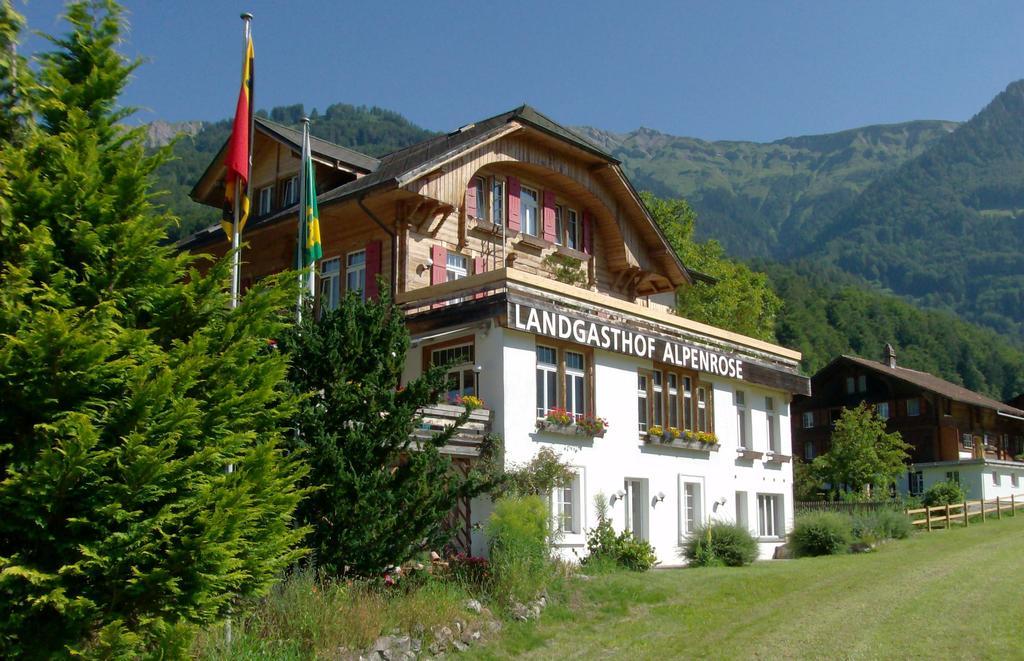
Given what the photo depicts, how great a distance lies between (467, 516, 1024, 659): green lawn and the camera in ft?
49.8

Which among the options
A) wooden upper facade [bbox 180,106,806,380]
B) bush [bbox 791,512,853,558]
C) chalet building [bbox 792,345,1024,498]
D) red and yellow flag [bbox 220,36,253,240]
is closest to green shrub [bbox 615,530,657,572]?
wooden upper facade [bbox 180,106,806,380]

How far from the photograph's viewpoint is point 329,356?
1539 cm

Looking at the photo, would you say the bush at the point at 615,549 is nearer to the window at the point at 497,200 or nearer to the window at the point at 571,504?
the window at the point at 571,504

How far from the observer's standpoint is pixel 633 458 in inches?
940

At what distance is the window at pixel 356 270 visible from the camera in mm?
26469

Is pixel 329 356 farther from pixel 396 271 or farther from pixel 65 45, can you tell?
pixel 396 271

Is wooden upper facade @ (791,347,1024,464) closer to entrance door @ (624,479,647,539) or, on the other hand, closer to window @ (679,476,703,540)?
window @ (679,476,703,540)

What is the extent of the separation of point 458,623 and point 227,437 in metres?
6.26

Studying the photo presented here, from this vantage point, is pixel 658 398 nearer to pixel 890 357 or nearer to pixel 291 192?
pixel 291 192

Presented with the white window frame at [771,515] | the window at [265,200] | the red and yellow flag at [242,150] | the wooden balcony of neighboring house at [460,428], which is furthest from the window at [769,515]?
the red and yellow flag at [242,150]

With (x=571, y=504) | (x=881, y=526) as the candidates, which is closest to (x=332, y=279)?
(x=571, y=504)

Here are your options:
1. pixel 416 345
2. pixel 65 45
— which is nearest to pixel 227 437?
pixel 65 45

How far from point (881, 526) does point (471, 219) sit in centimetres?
1571

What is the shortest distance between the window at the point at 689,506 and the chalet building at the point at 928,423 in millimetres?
36869
